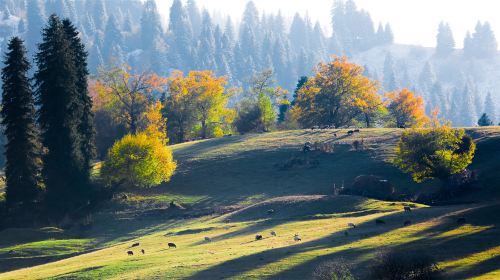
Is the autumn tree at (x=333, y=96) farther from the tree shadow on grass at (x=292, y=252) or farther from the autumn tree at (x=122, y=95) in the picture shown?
the tree shadow on grass at (x=292, y=252)

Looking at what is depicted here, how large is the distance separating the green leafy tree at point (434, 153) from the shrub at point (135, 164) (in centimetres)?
3415

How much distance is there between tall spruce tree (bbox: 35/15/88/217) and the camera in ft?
305

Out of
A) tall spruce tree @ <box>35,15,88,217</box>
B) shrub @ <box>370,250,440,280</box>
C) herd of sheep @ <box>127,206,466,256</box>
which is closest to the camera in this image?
shrub @ <box>370,250,440,280</box>

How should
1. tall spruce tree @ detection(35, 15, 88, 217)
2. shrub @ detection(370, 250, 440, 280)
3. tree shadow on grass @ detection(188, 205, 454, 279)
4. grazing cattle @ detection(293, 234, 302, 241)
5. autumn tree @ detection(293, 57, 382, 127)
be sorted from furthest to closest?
autumn tree @ detection(293, 57, 382, 127) < tall spruce tree @ detection(35, 15, 88, 217) < grazing cattle @ detection(293, 234, 302, 241) < tree shadow on grass @ detection(188, 205, 454, 279) < shrub @ detection(370, 250, 440, 280)

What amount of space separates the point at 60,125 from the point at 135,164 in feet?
36.8

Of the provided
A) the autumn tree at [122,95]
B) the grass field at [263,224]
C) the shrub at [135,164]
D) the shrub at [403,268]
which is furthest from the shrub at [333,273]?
the autumn tree at [122,95]

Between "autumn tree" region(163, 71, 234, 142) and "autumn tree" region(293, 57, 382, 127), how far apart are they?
19.0m

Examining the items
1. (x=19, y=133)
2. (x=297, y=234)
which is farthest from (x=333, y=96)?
(x=297, y=234)

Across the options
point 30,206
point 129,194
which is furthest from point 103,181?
point 30,206

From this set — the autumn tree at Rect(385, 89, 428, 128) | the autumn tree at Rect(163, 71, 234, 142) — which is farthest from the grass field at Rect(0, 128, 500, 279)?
the autumn tree at Rect(385, 89, 428, 128)

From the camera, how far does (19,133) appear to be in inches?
3583

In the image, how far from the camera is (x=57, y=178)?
92.9 metres

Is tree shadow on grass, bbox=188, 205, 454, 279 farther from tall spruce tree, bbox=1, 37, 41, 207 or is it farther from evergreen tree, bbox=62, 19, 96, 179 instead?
evergreen tree, bbox=62, 19, 96, 179

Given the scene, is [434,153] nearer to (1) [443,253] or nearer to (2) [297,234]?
(2) [297,234]
